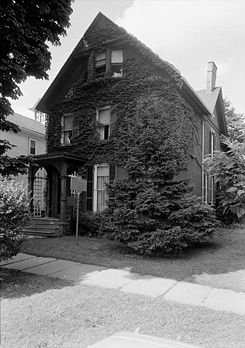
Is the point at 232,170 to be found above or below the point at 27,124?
below

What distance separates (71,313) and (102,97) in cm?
1106

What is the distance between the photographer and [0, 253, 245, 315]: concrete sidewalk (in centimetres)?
508

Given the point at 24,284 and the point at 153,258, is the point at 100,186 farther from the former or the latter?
the point at 24,284

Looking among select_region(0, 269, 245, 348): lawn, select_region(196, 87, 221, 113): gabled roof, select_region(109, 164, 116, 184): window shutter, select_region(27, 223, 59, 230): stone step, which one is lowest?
select_region(0, 269, 245, 348): lawn

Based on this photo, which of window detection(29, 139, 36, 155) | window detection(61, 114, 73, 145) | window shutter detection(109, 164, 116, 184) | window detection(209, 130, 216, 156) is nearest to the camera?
window shutter detection(109, 164, 116, 184)

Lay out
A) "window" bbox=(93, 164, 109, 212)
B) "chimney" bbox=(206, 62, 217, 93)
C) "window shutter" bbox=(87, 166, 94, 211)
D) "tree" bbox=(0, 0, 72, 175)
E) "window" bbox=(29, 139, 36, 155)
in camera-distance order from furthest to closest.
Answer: "window" bbox=(29, 139, 36, 155), "chimney" bbox=(206, 62, 217, 93), "window shutter" bbox=(87, 166, 94, 211), "window" bbox=(93, 164, 109, 212), "tree" bbox=(0, 0, 72, 175)

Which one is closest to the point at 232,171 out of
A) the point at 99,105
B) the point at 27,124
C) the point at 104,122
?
the point at 104,122

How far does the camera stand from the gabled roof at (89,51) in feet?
41.0

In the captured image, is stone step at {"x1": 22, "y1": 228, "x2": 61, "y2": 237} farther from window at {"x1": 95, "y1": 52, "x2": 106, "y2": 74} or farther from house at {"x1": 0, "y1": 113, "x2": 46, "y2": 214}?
house at {"x1": 0, "y1": 113, "x2": 46, "y2": 214}

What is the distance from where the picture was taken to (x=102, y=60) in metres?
14.4

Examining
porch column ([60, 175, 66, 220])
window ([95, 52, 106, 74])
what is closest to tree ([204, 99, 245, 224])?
porch column ([60, 175, 66, 220])

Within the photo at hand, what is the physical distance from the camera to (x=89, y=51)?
1466cm

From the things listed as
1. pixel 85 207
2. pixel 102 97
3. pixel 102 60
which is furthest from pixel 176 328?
pixel 102 60

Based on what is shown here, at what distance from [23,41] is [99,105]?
239 inches
